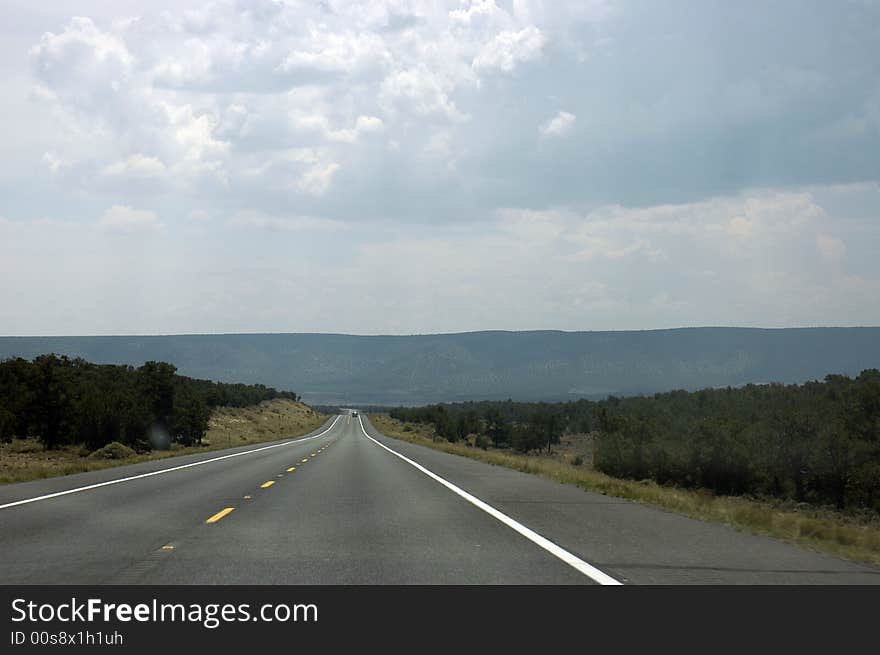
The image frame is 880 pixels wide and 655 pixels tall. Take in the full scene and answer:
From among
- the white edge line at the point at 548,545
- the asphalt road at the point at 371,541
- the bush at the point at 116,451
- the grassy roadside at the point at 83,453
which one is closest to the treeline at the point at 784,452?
the grassy roadside at the point at 83,453

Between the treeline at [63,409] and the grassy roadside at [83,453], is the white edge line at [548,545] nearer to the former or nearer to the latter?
the grassy roadside at [83,453]

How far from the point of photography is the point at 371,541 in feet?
36.8

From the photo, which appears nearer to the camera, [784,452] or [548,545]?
[548,545]

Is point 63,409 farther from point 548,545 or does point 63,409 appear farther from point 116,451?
point 548,545

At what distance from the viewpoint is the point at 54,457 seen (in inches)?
1961

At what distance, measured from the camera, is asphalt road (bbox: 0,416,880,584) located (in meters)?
8.80

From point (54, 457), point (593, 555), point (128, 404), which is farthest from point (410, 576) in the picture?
point (128, 404)

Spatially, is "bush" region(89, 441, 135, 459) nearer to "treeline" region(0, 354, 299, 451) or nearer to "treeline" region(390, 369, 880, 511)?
"treeline" region(0, 354, 299, 451)

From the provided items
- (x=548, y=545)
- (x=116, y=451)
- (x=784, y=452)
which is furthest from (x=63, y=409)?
(x=548, y=545)

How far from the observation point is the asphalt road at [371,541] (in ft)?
28.9

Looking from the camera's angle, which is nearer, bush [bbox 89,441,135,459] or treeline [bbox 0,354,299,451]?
bush [bbox 89,441,135,459]

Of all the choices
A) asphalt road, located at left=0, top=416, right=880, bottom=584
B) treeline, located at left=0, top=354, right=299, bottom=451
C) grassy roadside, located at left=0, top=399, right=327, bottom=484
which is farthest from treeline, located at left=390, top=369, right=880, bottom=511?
asphalt road, located at left=0, top=416, right=880, bottom=584

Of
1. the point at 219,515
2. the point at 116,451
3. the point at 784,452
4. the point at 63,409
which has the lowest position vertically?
the point at 784,452

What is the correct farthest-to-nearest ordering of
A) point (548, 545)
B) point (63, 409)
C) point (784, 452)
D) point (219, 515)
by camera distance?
point (63, 409)
point (784, 452)
point (219, 515)
point (548, 545)
